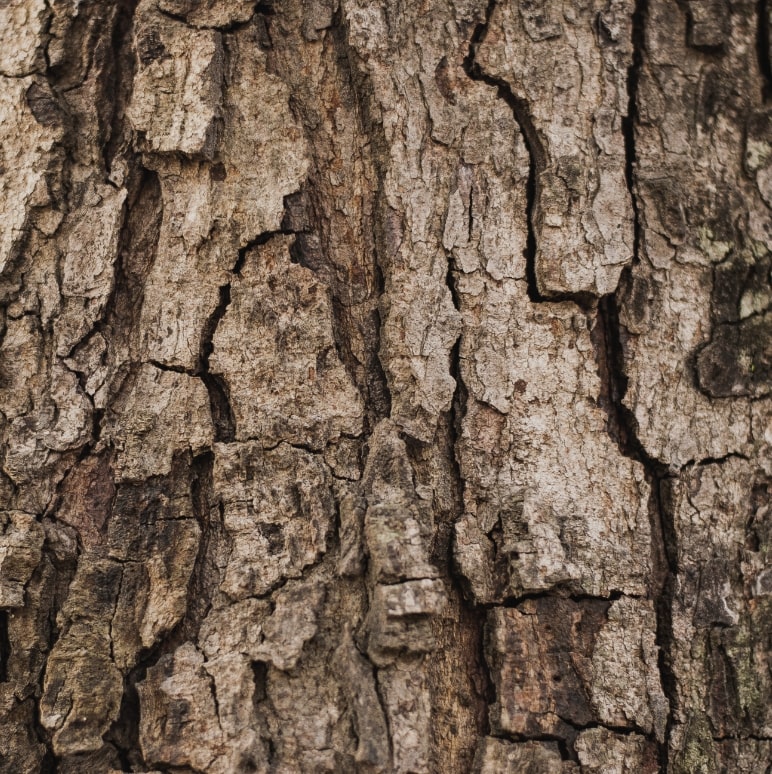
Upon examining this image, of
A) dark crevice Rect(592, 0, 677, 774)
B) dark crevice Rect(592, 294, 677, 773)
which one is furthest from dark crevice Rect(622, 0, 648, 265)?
dark crevice Rect(592, 294, 677, 773)

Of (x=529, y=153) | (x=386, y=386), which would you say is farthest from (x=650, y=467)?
(x=529, y=153)

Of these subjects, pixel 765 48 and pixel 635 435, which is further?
pixel 765 48

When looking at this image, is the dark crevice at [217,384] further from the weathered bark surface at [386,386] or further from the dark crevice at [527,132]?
the dark crevice at [527,132]

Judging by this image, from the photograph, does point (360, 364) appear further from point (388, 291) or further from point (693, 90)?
point (693, 90)

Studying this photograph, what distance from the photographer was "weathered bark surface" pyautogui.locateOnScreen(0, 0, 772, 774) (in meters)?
1.42

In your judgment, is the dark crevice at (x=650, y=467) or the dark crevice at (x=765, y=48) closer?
the dark crevice at (x=650, y=467)

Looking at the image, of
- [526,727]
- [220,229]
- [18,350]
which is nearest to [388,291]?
[220,229]

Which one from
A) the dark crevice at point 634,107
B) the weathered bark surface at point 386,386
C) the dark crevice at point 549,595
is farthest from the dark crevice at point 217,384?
the dark crevice at point 634,107

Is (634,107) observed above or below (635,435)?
above

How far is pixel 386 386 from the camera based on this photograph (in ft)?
5.06

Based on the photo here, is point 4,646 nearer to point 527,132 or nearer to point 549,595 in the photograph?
point 549,595

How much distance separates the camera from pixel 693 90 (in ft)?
5.48

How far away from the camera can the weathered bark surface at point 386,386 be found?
1.42 meters

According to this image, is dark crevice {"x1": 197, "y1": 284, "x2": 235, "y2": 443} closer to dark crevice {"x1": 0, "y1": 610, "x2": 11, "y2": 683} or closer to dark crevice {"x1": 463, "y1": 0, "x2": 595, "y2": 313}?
dark crevice {"x1": 0, "y1": 610, "x2": 11, "y2": 683}
